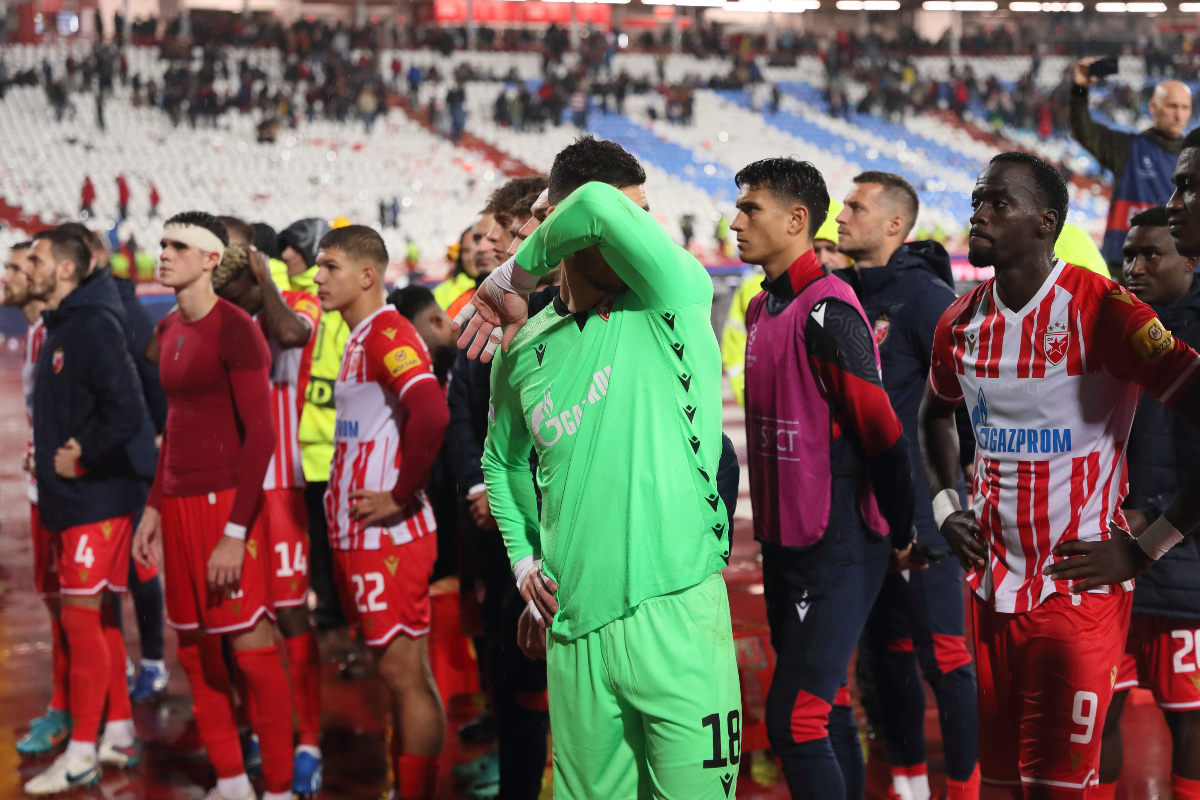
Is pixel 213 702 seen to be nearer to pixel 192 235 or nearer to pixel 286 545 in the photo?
pixel 286 545

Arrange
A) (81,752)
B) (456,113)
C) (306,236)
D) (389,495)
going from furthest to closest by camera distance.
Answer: (456,113), (306,236), (81,752), (389,495)

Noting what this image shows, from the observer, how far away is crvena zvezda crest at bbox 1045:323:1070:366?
2.50 m

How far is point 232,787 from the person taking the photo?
12.7 ft

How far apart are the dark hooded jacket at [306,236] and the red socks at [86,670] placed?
1932 mm

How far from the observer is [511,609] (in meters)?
3.35

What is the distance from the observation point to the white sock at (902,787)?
12.5ft

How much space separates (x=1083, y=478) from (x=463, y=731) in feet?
9.91

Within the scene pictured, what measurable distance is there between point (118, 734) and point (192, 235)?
209 centimetres

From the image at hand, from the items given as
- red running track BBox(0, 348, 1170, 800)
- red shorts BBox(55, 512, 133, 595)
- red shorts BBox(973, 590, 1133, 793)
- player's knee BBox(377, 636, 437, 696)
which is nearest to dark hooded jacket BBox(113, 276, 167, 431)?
red shorts BBox(55, 512, 133, 595)

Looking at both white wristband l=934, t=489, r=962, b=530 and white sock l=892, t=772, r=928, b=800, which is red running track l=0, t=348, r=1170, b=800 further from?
white wristband l=934, t=489, r=962, b=530

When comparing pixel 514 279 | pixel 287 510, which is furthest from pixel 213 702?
pixel 514 279

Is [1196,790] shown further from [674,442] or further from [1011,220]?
[674,442]

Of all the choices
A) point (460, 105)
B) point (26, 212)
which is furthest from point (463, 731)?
point (460, 105)

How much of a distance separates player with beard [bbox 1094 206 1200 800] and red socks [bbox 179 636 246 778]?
2871 millimetres
